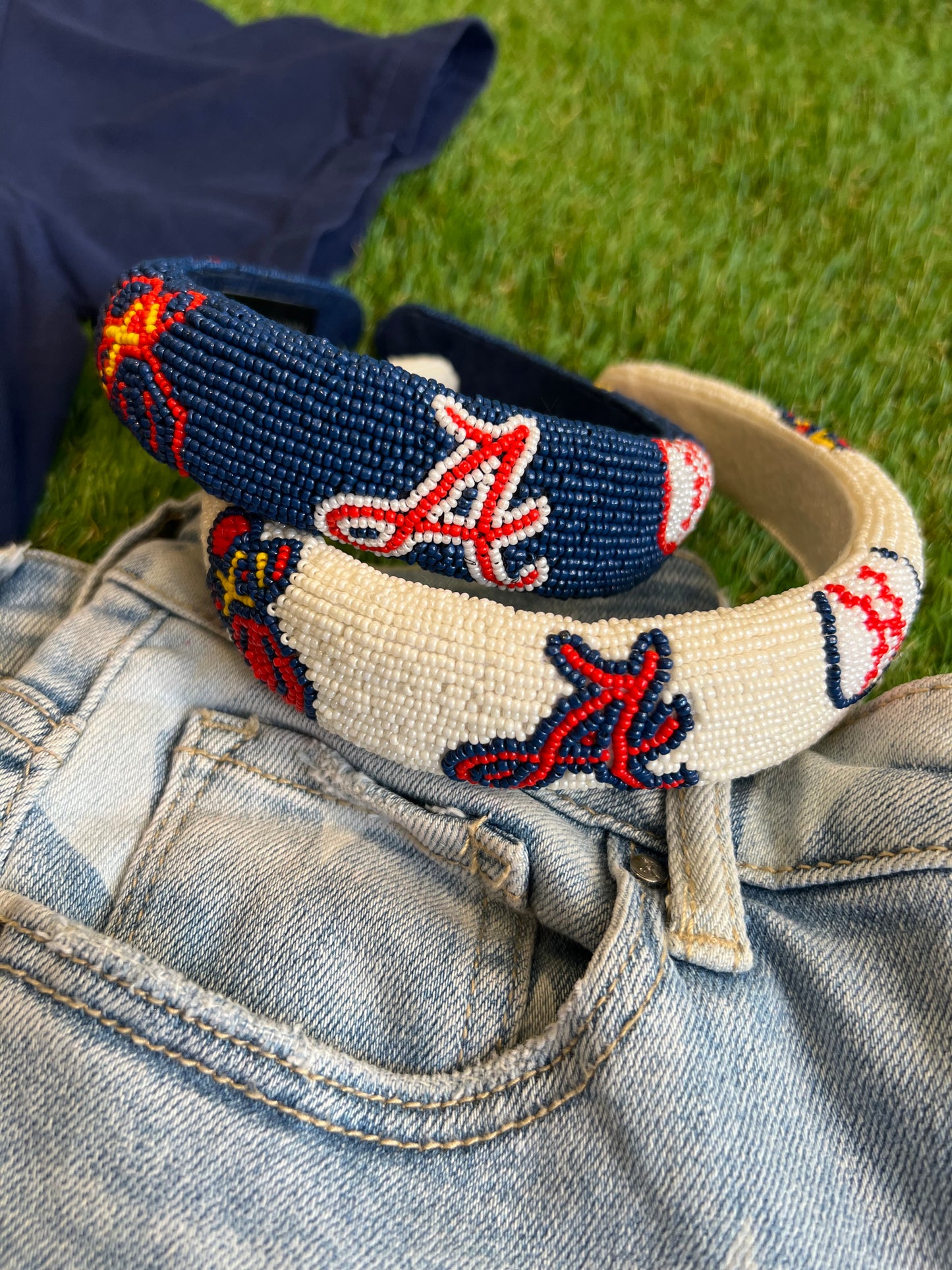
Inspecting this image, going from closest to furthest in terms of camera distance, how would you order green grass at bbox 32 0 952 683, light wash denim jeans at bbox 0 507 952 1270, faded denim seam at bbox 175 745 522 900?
light wash denim jeans at bbox 0 507 952 1270
faded denim seam at bbox 175 745 522 900
green grass at bbox 32 0 952 683

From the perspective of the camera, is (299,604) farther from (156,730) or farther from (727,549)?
(727,549)

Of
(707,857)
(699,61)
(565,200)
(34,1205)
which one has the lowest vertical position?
(34,1205)

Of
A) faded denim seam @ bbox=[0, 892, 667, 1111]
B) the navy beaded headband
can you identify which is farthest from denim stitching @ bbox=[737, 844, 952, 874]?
the navy beaded headband

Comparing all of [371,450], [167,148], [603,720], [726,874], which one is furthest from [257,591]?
[167,148]

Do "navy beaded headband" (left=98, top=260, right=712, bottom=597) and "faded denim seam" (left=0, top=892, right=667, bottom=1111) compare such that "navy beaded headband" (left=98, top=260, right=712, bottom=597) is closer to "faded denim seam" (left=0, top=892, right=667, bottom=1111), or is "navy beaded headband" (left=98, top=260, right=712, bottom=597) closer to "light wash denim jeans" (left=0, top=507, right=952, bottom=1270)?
"light wash denim jeans" (left=0, top=507, right=952, bottom=1270)

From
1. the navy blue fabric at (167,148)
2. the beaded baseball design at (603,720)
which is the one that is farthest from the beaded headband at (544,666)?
the navy blue fabric at (167,148)

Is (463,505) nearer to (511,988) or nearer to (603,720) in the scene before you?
(603,720)

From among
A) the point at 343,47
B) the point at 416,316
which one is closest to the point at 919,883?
the point at 416,316
